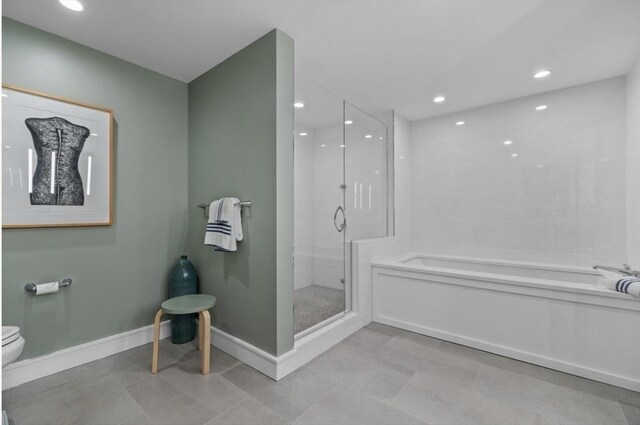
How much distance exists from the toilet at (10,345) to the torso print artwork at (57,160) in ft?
2.85

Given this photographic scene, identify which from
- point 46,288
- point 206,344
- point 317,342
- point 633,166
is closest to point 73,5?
point 46,288

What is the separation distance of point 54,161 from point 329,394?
99.3 inches

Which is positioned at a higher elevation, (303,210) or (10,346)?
(303,210)

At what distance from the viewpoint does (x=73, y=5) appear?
2.15 meters

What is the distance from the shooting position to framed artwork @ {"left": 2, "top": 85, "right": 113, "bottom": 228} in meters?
2.27

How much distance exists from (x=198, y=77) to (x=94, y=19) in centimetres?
91

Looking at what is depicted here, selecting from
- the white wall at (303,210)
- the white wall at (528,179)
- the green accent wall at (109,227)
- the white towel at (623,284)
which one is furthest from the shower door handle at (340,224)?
the white towel at (623,284)

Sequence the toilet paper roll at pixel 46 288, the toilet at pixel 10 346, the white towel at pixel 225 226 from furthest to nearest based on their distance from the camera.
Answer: the white towel at pixel 225 226
the toilet paper roll at pixel 46 288
the toilet at pixel 10 346

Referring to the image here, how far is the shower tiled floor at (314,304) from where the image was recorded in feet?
9.02

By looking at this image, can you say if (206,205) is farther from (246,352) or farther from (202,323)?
(246,352)

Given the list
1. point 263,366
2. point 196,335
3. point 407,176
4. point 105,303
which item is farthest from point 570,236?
point 105,303

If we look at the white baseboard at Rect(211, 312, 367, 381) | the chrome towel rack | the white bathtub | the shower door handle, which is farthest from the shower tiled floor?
the chrome towel rack

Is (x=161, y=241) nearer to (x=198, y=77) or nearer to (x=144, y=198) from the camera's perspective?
(x=144, y=198)

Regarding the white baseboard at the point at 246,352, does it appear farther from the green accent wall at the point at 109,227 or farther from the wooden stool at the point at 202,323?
the green accent wall at the point at 109,227
